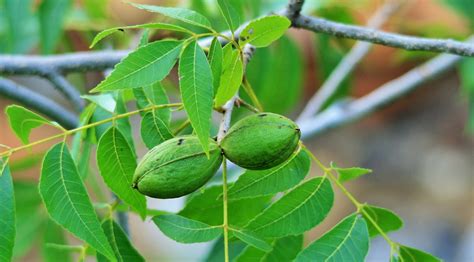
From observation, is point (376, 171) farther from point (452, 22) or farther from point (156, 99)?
point (156, 99)

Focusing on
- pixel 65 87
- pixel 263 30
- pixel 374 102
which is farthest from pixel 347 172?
pixel 374 102

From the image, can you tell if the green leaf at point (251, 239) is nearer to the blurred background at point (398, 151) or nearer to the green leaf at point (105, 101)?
the green leaf at point (105, 101)

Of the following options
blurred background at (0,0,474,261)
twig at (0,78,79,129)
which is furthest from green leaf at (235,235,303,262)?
blurred background at (0,0,474,261)

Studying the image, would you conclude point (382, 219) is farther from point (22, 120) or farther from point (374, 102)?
point (374, 102)

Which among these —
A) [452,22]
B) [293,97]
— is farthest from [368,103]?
[452,22]

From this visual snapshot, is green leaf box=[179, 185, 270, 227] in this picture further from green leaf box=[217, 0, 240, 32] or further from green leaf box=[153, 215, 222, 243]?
green leaf box=[217, 0, 240, 32]

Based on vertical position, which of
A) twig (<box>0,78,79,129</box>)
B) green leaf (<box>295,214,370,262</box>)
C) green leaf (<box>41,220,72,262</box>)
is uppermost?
twig (<box>0,78,79,129</box>)
